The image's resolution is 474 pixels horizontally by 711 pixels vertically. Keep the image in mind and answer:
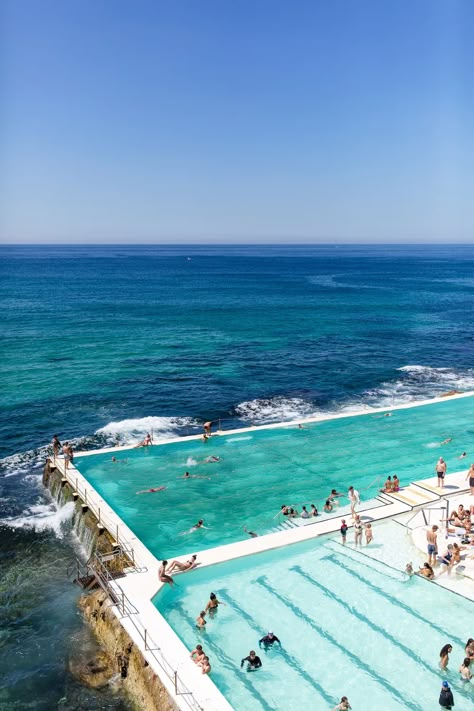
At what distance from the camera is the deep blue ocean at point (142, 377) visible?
64.0 ft

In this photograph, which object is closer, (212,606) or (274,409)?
(212,606)

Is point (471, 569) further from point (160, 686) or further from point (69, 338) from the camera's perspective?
point (69, 338)

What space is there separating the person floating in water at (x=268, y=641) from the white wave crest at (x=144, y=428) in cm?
2025

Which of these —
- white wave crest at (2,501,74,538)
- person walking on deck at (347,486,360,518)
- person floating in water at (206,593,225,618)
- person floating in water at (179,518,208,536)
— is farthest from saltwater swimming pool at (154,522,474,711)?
white wave crest at (2,501,74,538)

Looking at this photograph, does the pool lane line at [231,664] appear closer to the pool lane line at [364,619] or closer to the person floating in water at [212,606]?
the person floating in water at [212,606]

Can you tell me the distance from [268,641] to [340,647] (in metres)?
2.01

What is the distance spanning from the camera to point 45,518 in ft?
84.8

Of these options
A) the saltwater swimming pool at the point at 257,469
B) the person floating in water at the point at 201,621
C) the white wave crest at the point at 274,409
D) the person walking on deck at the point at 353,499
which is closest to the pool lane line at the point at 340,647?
the person floating in water at the point at 201,621

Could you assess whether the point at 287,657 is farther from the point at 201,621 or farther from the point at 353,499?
the point at 353,499

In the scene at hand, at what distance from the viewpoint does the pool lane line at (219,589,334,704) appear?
14.0 metres

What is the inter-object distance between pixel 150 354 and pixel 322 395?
69.0ft

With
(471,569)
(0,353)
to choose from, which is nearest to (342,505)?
(471,569)

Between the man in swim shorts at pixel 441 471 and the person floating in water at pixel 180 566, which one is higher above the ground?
the man in swim shorts at pixel 441 471

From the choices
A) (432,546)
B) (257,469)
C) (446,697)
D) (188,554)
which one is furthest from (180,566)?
(257,469)
